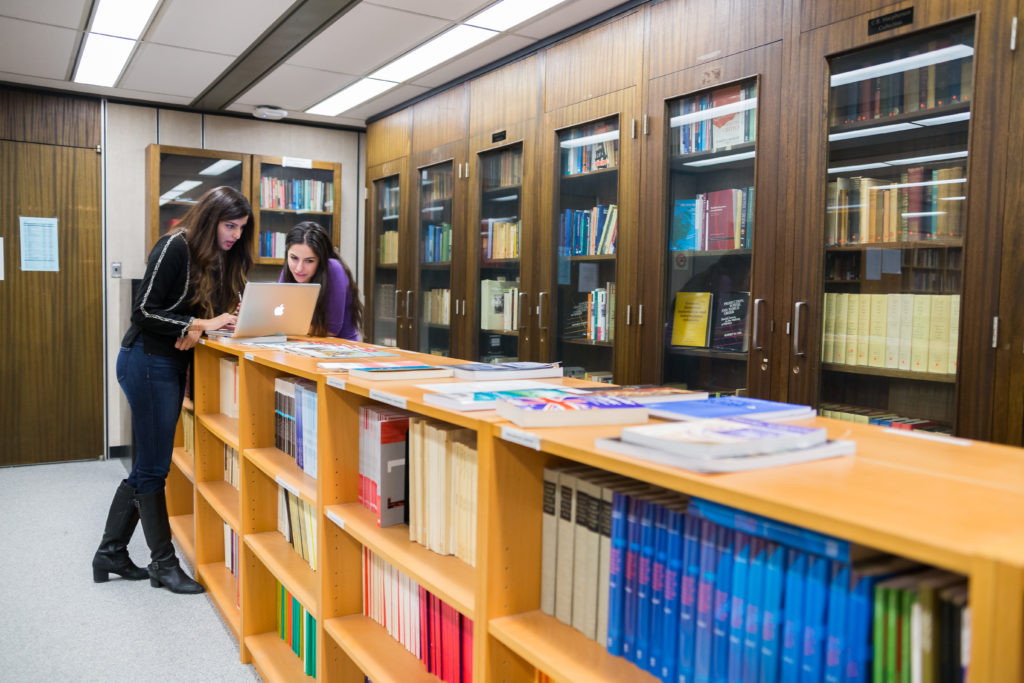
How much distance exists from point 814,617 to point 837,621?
0.03m

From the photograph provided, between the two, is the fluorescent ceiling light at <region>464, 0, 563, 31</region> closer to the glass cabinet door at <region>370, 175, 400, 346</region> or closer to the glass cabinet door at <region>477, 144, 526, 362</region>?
the glass cabinet door at <region>477, 144, 526, 362</region>

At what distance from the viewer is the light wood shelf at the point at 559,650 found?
1.08m

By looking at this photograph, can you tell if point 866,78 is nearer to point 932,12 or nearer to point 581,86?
point 932,12

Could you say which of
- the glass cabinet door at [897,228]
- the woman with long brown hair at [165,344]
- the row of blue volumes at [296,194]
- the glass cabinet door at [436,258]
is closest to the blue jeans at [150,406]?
the woman with long brown hair at [165,344]

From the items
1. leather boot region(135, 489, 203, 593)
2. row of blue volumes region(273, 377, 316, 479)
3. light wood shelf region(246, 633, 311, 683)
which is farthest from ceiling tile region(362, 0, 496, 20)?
light wood shelf region(246, 633, 311, 683)

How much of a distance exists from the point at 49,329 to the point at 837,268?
16.9 ft

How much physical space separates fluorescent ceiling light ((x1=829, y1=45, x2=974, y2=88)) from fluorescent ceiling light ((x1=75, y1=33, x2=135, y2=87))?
363 centimetres

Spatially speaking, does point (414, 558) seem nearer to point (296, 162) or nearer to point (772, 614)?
point (772, 614)

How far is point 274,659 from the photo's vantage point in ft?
7.82

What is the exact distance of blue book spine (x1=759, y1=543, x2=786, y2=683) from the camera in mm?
881

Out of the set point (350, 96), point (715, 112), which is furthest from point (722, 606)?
point (350, 96)

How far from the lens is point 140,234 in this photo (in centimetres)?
546

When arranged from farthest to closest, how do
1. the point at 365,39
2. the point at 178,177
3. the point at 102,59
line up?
the point at 178,177 < the point at 102,59 < the point at 365,39

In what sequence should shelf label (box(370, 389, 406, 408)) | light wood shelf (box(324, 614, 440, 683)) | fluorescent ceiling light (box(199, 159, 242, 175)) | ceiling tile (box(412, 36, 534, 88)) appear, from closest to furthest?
shelf label (box(370, 389, 406, 408)), light wood shelf (box(324, 614, 440, 683)), ceiling tile (box(412, 36, 534, 88)), fluorescent ceiling light (box(199, 159, 242, 175))
